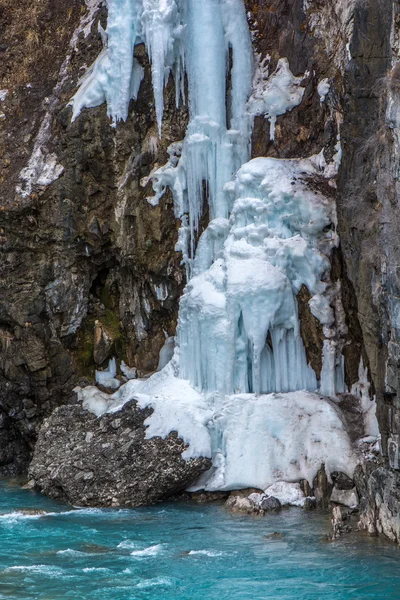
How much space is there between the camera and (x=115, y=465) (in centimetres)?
1641

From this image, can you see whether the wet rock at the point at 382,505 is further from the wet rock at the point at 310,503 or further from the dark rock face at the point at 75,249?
Result: the dark rock face at the point at 75,249

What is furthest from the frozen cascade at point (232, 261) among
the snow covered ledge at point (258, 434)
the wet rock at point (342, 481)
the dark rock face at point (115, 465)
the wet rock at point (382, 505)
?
the wet rock at point (382, 505)

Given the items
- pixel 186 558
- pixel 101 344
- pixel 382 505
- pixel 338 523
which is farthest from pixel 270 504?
pixel 101 344

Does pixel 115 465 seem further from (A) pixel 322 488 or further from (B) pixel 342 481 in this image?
(B) pixel 342 481

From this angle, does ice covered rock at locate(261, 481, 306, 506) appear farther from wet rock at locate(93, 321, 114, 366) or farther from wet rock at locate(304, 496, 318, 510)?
wet rock at locate(93, 321, 114, 366)

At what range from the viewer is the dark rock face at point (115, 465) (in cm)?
1616

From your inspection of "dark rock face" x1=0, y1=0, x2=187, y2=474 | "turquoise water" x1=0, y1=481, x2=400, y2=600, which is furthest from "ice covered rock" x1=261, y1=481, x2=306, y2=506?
"dark rock face" x1=0, y1=0, x2=187, y2=474

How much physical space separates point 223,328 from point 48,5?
10753 mm

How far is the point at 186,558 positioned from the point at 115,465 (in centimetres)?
401

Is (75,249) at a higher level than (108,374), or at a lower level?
higher

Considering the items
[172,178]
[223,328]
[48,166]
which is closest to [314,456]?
[223,328]

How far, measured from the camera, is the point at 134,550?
13148mm

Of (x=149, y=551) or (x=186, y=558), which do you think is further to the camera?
(x=149, y=551)

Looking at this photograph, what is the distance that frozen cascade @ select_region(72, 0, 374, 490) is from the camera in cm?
1630
